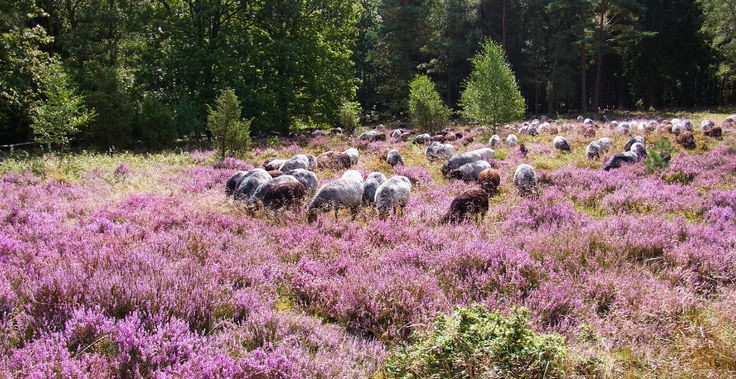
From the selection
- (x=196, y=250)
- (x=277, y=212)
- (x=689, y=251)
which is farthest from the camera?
(x=277, y=212)

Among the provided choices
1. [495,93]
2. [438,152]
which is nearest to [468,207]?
[438,152]

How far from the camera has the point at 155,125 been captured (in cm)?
2336

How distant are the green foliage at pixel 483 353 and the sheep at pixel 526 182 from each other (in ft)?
23.3

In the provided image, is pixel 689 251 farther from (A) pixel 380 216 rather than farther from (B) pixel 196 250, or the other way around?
(B) pixel 196 250

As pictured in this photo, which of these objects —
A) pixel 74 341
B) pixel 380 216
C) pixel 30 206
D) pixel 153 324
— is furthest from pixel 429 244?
pixel 30 206

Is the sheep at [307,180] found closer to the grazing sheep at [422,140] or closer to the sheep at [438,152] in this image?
the sheep at [438,152]

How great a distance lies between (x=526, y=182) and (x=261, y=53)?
2381 cm

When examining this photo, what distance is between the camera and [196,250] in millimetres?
5742

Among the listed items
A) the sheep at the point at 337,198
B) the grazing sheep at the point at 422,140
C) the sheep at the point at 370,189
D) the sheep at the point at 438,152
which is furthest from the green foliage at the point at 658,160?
the grazing sheep at the point at 422,140

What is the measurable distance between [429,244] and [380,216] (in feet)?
7.09

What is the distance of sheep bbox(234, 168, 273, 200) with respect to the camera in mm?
9578

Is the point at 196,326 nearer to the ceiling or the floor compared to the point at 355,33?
nearer to the floor

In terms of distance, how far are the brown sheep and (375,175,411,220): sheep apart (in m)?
1.78

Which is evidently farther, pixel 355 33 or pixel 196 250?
pixel 355 33
